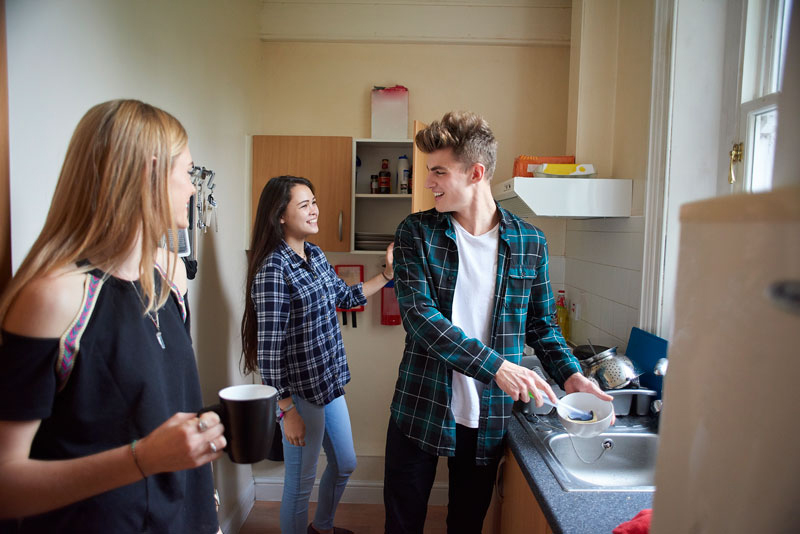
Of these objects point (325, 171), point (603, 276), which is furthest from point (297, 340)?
point (603, 276)

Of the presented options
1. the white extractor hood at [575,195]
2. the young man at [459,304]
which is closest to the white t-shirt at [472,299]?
the young man at [459,304]

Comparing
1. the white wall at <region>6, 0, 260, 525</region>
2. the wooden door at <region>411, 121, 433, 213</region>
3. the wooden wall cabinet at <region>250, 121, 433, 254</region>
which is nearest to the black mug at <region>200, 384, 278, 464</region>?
the white wall at <region>6, 0, 260, 525</region>

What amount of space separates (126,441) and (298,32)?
2.52 m

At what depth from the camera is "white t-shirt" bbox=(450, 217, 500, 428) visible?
1.43 metres

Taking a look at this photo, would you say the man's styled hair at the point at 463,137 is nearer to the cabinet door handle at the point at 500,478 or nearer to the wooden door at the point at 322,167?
the cabinet door handle at the point at 500,478

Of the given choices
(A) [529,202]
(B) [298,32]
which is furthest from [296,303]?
(B) [298,32]

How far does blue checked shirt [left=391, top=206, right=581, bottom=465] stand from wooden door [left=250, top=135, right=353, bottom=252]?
122 cm

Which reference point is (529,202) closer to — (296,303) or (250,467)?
(296,303)

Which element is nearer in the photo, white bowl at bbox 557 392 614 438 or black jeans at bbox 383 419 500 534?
white bowl at bbox 557 392 614 438

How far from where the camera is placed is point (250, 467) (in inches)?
107

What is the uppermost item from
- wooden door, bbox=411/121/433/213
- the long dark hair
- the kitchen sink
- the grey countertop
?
wooden door, bbox=411/121/433/213

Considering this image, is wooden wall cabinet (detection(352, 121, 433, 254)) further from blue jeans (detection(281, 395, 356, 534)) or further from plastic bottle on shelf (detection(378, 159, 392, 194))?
blue jeans (detection(281, 395, 356, 534))

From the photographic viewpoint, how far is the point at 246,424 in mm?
773

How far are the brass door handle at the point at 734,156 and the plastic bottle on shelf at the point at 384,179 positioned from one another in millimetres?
1609
